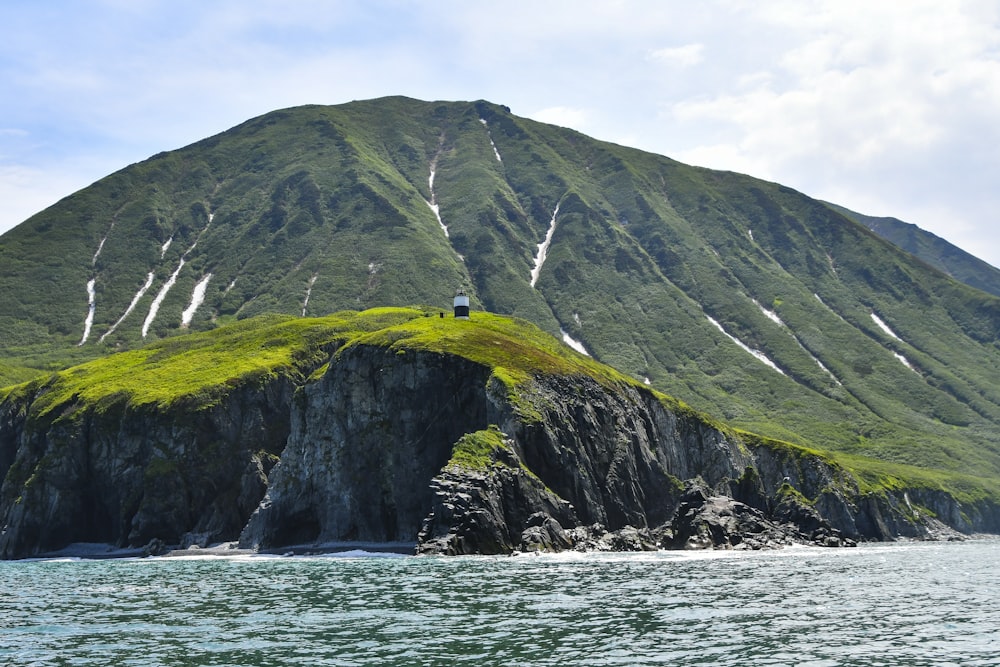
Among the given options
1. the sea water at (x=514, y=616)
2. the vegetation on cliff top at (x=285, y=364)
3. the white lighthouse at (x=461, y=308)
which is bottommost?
the sea water at (x=514, y=616)

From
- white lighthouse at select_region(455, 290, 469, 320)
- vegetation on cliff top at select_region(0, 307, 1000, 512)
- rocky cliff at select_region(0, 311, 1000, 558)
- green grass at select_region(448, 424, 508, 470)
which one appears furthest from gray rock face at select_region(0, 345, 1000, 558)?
white lighthouse at select_region(455, 290, 469, 320)

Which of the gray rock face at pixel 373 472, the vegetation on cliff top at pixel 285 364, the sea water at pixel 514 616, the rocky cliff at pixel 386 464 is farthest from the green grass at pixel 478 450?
the sea water at pixel 514 616

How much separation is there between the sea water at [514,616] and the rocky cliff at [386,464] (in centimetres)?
3403

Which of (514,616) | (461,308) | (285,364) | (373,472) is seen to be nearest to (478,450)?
(373,472)

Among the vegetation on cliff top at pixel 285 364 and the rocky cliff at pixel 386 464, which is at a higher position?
the vegetation on cliff top at pixel 285 364

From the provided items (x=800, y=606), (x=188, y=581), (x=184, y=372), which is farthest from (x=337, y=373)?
(x=800, y=606)

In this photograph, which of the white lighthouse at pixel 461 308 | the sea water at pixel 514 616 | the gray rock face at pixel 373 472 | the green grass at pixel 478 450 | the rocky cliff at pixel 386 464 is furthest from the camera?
the white lighthouse at pixel 461 308

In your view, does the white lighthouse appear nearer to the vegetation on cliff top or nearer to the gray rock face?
the vegetation on cliff top

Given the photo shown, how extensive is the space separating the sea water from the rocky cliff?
1340 inches

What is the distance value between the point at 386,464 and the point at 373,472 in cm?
226

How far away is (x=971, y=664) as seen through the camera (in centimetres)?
3559

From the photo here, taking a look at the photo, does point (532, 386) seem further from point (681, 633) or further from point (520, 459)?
point (681, 633)

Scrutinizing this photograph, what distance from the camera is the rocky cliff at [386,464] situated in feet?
394

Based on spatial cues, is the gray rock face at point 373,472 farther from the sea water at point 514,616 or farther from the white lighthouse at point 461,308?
the white lighthouse at point 461,308
